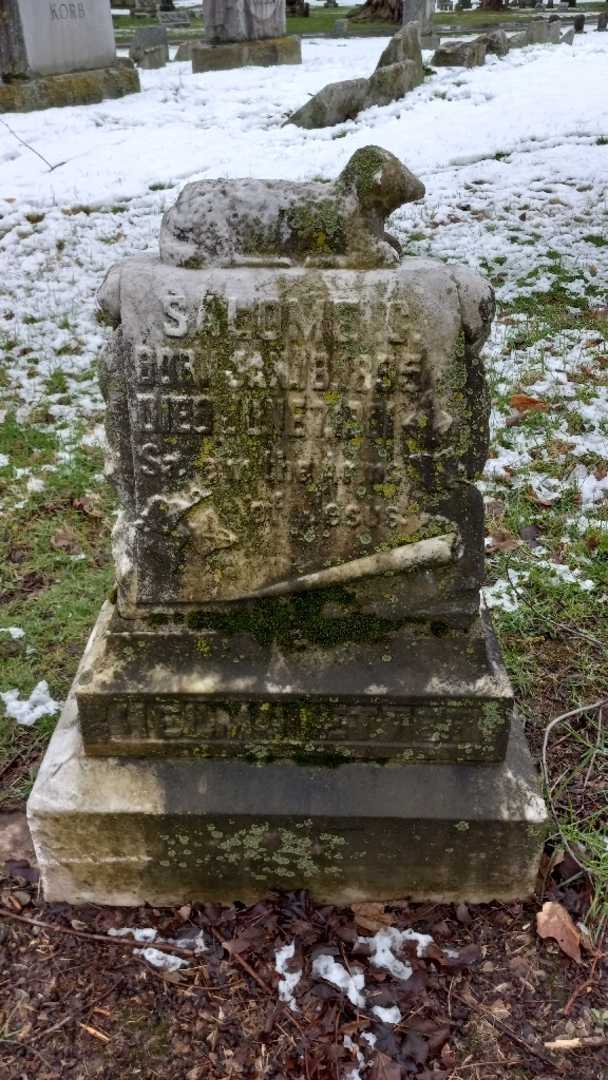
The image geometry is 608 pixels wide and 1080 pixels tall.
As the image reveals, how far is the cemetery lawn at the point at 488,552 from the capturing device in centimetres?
225

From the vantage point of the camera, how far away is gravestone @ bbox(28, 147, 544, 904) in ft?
6.98

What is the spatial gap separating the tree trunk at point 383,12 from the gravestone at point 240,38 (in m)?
11.0

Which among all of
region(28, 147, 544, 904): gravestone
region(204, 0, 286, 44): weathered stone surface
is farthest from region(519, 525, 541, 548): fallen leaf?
region(204, 0, 286, 44): weathered stone surface

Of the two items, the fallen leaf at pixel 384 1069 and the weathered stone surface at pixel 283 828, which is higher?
the weathered stone surface at pixel 283 828

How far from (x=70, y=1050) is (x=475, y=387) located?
197cm

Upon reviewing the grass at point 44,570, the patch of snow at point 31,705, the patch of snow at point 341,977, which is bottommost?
the patch of snow at point 341,977

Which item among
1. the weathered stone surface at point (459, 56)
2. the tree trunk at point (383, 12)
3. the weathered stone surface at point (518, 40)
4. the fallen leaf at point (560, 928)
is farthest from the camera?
the tree trunk at point (383, 12)

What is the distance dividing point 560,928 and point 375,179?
2058mm

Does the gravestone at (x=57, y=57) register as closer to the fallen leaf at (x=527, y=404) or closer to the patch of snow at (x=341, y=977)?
the fallen leaf at (x=527, y=404)

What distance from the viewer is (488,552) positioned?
400cm

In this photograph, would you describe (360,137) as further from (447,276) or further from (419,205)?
(447,276)

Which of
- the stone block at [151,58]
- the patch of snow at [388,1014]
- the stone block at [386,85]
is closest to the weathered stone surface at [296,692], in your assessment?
the patch of snow at [388,1014]

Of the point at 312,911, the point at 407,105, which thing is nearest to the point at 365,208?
the point at 312,911

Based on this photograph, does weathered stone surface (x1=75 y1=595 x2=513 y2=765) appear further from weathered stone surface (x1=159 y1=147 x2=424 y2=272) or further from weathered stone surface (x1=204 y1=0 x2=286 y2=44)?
weathered stone surface (x1=204 y1=0 x2=286 y2=44)
